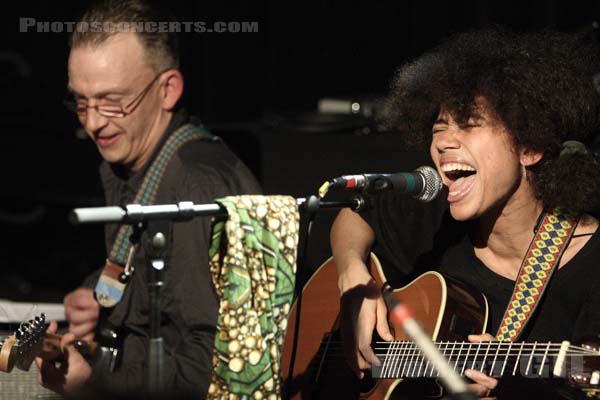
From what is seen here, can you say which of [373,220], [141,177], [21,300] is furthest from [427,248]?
[21,300]

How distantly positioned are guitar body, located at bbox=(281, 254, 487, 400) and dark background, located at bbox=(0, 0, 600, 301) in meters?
0.94

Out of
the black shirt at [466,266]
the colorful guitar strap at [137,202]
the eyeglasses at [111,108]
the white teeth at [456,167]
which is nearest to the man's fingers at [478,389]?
the black shirt at [466,266]

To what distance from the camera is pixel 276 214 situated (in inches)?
110

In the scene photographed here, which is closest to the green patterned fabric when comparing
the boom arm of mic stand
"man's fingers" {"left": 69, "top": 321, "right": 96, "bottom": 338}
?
the boom arm of mic stand

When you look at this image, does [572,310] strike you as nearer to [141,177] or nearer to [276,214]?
[276,214]

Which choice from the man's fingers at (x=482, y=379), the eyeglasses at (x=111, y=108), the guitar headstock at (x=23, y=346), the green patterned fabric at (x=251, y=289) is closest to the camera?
the green patterned fabric at (x=251, y=289)

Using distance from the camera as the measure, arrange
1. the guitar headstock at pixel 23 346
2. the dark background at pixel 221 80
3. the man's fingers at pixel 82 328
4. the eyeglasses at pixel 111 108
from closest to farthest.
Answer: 1. the guitar headstock at pixel 23 346
2. the man's fingers at pixel 82 328
3. the eyeglasses at pixel 111 108
4. the dark background at pixel 221 80

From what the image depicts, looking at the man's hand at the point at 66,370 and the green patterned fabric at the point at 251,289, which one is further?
the man's hand at the point at 66,370

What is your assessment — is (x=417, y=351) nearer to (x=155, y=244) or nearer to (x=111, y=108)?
(x=155, y=244)

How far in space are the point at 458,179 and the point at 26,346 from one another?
1457 millimetres

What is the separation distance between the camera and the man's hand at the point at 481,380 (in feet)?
9.34

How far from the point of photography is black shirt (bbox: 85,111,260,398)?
3.21 metres

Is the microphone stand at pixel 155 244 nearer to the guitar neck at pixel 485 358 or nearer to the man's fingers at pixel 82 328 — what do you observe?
the guitar neck at pixel 485 358

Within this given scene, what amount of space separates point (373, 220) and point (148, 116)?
92 centimetres
